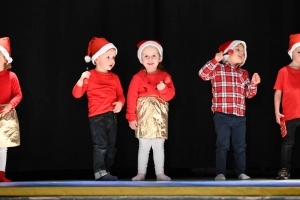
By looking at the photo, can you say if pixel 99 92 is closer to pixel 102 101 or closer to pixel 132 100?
pixel 102 101

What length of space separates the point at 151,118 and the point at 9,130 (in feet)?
3.65

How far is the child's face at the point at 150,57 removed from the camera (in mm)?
4438

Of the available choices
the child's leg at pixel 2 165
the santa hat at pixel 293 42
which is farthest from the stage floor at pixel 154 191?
the santa hat at pixel 293 42

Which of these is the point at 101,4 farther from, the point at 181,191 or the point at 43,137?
the point at 181,191

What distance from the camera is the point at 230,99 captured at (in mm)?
4480

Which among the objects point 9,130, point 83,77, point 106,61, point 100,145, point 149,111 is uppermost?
point 106,61

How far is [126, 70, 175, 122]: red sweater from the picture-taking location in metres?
4.40

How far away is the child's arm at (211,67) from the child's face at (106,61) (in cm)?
73

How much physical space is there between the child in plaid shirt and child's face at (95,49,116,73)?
0.72 meters

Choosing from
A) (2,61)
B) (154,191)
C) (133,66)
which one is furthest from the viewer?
(133,66)

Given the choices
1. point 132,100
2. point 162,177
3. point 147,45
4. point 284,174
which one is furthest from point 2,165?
point 284,174

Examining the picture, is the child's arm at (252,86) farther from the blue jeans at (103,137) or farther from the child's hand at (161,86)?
the blue jeans at (103,137)

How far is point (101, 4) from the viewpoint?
4.94 meters

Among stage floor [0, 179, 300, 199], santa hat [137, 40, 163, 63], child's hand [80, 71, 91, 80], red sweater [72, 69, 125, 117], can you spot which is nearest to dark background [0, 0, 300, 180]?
santa hat [137, 40, 163, 63]
